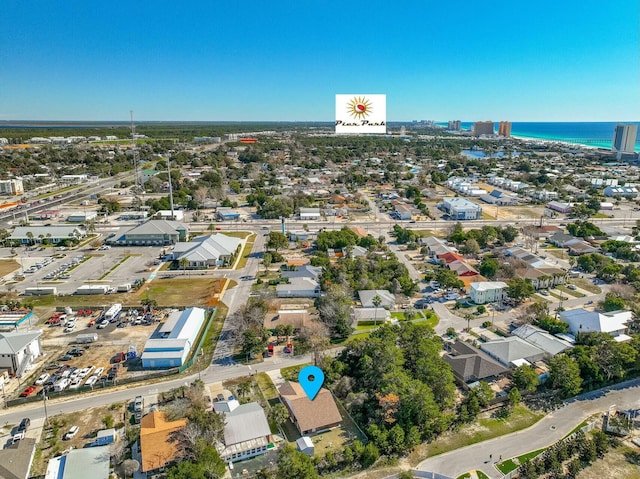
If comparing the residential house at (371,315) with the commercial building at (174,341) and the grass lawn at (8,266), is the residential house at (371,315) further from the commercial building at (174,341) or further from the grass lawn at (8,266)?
the grass lawn at (8,266)

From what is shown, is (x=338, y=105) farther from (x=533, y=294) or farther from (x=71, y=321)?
(x=71, y=321)

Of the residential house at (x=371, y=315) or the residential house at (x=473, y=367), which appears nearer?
the residential house at (x=473, y=367)

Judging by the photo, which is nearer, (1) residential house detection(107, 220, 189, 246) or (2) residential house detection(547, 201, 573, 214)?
(1) residential house detection(107, 220, 189, 246)

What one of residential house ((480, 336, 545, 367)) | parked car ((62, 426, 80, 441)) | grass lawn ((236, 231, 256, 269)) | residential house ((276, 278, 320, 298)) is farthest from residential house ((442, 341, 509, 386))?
grass lawn ((236, 231, 256, 269))

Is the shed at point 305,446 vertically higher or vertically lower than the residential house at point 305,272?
lower

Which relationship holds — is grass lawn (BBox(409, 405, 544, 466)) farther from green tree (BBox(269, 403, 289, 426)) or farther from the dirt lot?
the dirt lot

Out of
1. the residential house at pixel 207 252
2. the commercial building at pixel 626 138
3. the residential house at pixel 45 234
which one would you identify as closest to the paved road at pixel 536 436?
the residential house at pixel 207 252

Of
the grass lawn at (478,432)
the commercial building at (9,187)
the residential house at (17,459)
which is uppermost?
the commercial building at (9,187)
